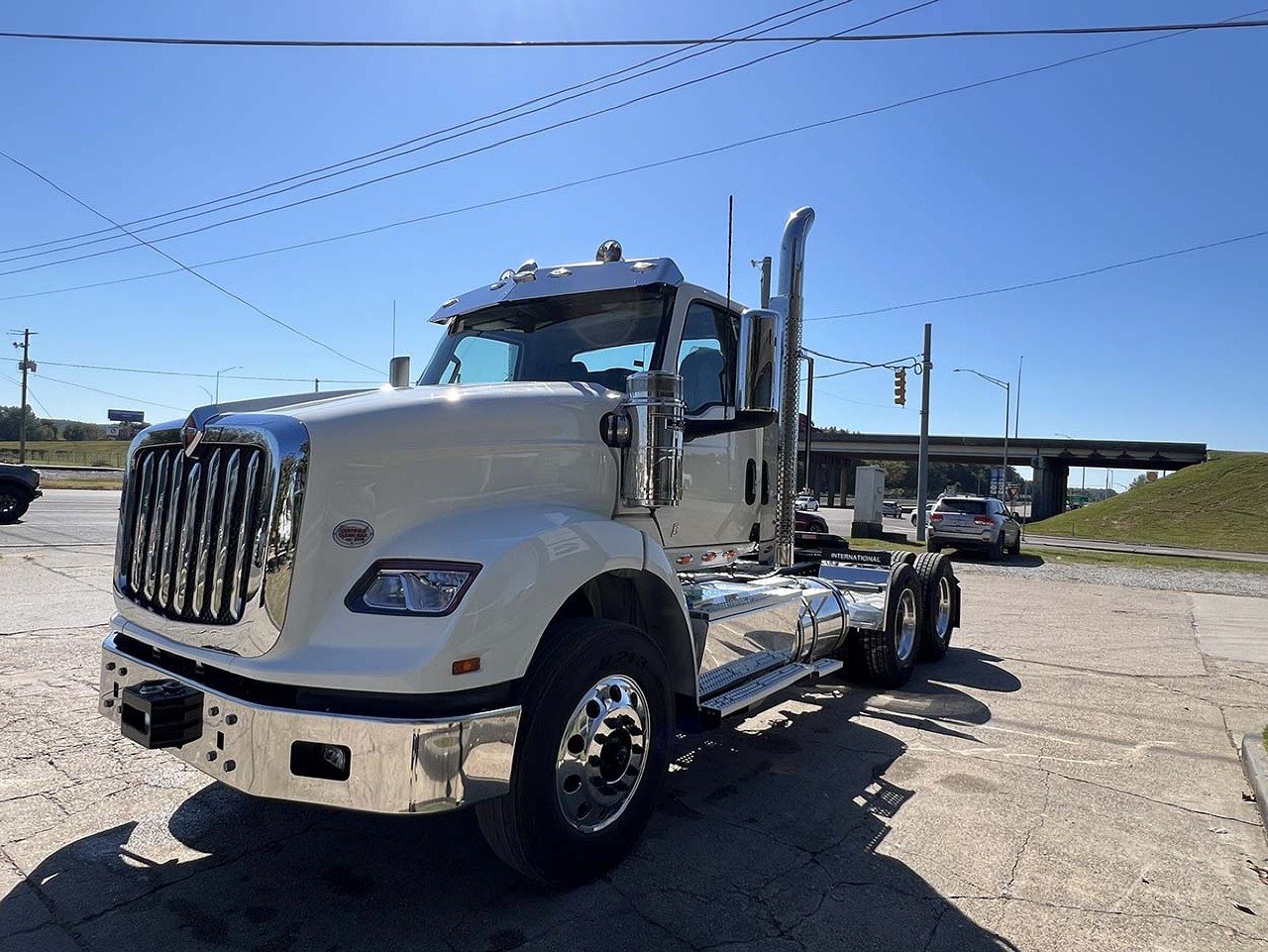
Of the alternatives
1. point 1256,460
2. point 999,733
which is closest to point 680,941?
point 999,733

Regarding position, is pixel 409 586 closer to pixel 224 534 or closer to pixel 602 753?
pixel 224 534

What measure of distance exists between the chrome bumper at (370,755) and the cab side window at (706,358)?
2178 mm

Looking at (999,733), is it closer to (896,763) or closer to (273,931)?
(896,763)

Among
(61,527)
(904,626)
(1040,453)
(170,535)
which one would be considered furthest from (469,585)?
(1040,453)

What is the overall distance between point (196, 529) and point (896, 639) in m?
5.56

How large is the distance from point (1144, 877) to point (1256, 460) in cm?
5735

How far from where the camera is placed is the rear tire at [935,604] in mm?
7902

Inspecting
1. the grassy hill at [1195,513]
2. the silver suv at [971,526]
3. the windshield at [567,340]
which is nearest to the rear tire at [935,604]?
the windshield at [567,340]

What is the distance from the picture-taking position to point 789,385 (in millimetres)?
5520

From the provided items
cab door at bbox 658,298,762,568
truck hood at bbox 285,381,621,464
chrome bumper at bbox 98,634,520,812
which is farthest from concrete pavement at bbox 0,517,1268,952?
truck hood at bbox 285,381,621,464

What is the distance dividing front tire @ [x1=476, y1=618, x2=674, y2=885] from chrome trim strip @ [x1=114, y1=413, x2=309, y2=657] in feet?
3.10

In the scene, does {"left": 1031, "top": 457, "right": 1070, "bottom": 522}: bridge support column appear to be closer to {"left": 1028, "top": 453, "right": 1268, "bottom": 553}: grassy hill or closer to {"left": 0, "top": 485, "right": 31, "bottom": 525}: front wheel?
{"left": 1028, "top": 453, "right": 1268, "bottom": 553}: grassy hill

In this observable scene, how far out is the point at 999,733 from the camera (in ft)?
18.8

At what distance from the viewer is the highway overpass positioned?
231ft
